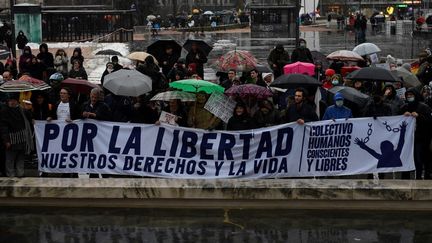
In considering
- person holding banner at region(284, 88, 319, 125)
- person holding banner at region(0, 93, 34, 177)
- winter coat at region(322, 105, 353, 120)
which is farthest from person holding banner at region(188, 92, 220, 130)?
person holding banner at region(0, 93, 34, 177)

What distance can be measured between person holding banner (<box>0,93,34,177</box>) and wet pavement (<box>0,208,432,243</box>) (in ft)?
4.43

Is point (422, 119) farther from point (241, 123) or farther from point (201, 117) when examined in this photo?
point (201, 117)

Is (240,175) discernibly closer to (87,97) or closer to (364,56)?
(87,97)

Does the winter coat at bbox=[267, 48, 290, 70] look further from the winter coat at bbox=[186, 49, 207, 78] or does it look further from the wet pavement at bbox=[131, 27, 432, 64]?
the wet pavement at bbox=[131, 27, 432, 64]

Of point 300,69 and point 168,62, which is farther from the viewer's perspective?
point 168,62

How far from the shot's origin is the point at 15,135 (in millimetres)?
11250

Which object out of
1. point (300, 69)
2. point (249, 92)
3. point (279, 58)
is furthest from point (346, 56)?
point (249, 92)

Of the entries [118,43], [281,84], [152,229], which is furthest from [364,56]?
[118,43]

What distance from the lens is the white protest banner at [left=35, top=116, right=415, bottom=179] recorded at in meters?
10.8

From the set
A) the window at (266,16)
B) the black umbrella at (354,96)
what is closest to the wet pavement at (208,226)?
the black umbrella at (354,96)

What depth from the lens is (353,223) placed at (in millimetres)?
9523

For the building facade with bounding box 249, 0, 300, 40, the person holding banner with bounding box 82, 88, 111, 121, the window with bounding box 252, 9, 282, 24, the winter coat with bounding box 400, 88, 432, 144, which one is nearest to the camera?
the winter coat with bounding box 400, 88, 432, 144

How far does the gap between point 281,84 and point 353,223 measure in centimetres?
375

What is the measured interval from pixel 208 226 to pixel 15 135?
347 centimetres
